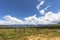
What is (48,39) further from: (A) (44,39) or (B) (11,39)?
(B) (11,39)

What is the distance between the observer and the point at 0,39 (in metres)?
22.3

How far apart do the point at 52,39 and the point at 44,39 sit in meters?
1.24

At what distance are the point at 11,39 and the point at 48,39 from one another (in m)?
5.75

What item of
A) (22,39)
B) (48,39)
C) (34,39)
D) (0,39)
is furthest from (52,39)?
(0,39)

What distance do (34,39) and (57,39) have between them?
357 cm

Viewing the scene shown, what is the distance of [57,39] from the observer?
75.4 feet

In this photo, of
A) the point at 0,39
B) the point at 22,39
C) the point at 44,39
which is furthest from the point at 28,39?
the point at 0,39

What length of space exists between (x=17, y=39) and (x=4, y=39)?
1.98 m

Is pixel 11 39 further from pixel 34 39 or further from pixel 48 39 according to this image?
pixel 48 39

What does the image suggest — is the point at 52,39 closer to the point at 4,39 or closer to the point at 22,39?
the point at 22,39

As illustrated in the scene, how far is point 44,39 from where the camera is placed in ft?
75.9

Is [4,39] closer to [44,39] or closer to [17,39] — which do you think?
[17,39]

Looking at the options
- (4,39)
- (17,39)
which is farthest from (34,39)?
(4,39)

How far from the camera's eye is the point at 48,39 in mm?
23141
